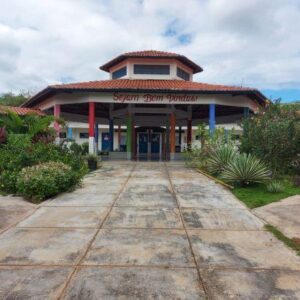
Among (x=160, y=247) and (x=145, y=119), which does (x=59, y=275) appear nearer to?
(x=160, y=247)

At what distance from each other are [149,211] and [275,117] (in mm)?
8836

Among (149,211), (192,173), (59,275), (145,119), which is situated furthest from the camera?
(145,119)

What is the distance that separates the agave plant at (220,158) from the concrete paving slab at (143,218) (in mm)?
6780

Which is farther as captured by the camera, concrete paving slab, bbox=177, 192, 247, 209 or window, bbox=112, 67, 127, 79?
window, bbox=112, 67, 127, 79

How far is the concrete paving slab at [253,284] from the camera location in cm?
422

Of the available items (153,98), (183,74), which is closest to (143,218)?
(153,98)

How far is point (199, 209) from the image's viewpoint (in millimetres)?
9055

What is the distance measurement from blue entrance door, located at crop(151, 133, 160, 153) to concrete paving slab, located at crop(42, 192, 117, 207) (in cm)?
2223

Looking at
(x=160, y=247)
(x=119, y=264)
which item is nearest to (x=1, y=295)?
(x=119, y=264)

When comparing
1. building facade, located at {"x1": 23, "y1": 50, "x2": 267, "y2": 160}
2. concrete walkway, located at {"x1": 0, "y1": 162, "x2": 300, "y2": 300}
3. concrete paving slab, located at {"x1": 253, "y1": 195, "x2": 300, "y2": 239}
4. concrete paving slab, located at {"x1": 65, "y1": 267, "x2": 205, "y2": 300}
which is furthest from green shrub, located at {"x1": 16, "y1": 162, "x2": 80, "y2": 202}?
building facade, located at {"x1": 23, "y1": 50, "x2": 267, "y2": 160}

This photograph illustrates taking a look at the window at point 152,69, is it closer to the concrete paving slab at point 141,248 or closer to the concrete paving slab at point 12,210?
the concrete paving slab at point 12,210

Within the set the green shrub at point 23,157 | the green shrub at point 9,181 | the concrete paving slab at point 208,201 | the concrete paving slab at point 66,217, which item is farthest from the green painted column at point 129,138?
the concrete paving slab at point 66,217

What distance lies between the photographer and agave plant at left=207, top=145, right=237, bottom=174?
1515 cm

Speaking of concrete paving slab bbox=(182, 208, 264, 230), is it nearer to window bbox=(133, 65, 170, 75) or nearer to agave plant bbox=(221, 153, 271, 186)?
agave plant bbox=(221, 153, 271, 186)
